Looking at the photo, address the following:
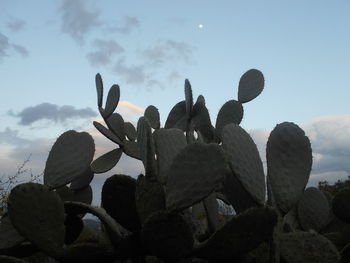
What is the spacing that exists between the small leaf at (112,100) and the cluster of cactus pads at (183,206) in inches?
26.9

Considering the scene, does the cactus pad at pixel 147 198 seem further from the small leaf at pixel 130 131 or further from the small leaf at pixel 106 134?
the small leaf at pixel 130 131

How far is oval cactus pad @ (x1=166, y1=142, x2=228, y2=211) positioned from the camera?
4.83 feet

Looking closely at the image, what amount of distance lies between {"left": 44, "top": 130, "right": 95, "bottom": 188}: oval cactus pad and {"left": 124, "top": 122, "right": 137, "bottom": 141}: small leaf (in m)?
1.07

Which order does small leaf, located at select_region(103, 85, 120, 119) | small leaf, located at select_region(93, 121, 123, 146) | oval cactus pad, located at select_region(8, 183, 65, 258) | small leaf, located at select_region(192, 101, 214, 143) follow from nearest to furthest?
oval cactus pad, located at select_region(8, 183, 65, 258) → small leaf, located at select_region(192, 101, 214, 143) → small leaf, located at select_region(103, 85, 120, 119) → small leaf, located at select_region(93, 121, 123, 146)

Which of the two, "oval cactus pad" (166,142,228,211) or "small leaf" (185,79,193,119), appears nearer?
"oval cactus pad" (166,142,228,211)

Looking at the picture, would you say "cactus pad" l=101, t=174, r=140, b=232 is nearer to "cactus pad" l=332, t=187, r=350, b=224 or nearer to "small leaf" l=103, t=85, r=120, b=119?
"cactus pad" l=332, t=187, r=350, b=224

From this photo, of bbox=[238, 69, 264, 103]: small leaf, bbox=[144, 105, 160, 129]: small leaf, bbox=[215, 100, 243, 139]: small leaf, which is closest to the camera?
bbox=[215, 100, 243, 139]: small leaf

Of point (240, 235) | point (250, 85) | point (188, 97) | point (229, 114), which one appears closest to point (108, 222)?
point (240, 235)

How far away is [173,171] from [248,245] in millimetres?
349

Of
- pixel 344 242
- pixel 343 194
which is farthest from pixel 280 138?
pixel 344 242

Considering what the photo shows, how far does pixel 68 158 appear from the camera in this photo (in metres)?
2.10

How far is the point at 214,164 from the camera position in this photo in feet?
4.91

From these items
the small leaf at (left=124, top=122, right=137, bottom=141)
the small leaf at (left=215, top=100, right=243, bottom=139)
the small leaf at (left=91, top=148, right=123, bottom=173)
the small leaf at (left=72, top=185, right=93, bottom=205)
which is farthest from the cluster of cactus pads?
the small leaf at (left=124, top=122, right=137, bottom=141)

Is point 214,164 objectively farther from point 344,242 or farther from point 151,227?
point 344,242
